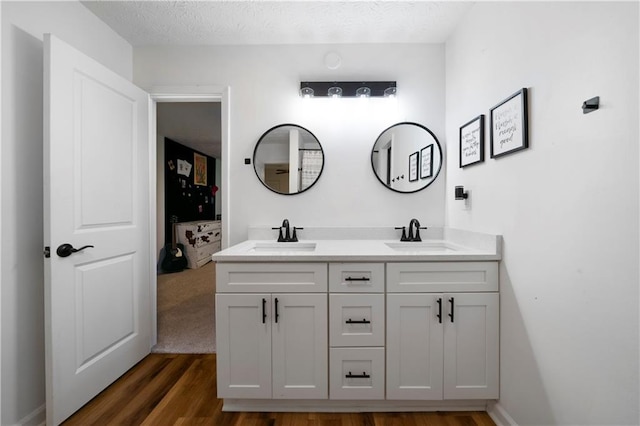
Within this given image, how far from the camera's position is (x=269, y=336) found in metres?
1.40

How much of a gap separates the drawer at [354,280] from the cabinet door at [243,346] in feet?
1.21

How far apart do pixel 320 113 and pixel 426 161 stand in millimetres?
908

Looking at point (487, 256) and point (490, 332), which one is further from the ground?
point (487, 256)

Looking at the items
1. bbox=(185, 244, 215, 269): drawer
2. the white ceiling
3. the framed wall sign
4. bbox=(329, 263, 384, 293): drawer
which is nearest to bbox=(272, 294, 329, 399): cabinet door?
bbox=(329, 263, 384, 293): drawer

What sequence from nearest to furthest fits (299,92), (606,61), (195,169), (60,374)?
(606,61) → (60,374) → (299,92) → (195,169)

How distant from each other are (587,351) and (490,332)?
0.50 m

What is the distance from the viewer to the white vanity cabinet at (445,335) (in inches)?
55.0

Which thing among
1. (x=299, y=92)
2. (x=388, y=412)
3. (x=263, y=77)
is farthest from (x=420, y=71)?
(x=388, y=412)

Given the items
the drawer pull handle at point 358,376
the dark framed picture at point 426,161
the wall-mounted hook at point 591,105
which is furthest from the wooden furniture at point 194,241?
the wall-mounted hook at point 591,105

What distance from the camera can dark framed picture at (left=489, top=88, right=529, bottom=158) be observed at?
1.18 metres

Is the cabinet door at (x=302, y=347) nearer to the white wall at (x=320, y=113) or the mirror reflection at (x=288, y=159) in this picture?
the white wall at (x=320, y=113)

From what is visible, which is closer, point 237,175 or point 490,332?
point 490,332

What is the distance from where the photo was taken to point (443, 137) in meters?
2.02

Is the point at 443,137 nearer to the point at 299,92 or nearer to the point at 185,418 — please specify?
the point at 299,92
